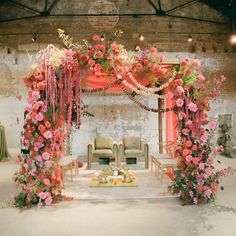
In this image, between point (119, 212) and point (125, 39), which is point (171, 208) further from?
point (125, 39)

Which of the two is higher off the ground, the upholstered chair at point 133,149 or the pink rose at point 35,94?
the pink rose at point 35,94

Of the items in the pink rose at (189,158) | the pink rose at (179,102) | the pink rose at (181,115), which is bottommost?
the pink rose at (189,158)

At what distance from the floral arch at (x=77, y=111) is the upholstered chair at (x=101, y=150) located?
11.5 feet

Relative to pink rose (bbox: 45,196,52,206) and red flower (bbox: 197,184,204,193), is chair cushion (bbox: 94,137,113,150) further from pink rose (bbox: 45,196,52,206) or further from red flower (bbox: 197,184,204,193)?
red flower (bbox: 197,184,204,193)

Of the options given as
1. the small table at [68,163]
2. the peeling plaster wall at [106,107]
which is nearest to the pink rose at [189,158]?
the small table at [68,163]

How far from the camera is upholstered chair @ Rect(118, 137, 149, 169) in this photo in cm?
1027

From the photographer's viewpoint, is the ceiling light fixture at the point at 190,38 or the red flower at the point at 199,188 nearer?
the red flower at the point at 199,188

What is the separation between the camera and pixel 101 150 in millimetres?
10523

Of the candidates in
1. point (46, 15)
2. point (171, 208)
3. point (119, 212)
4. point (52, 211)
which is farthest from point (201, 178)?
point (46, 15)

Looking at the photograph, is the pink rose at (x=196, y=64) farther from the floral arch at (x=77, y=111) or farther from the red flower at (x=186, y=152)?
the red flower at (x=186, y=152)

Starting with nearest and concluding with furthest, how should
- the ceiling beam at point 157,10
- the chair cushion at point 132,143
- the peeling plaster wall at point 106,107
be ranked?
the chair cushion at point 132,143 < the ceiling beam at point 157,10 < the peeling plaster wall at point 106,107

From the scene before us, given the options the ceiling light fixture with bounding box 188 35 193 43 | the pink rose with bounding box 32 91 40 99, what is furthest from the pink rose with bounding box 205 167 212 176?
the ceiling light fixture with bounding box 188 35 193 43

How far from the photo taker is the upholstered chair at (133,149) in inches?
404

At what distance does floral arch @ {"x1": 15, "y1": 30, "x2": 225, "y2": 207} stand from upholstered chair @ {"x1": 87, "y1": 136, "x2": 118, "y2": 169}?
352 cm
